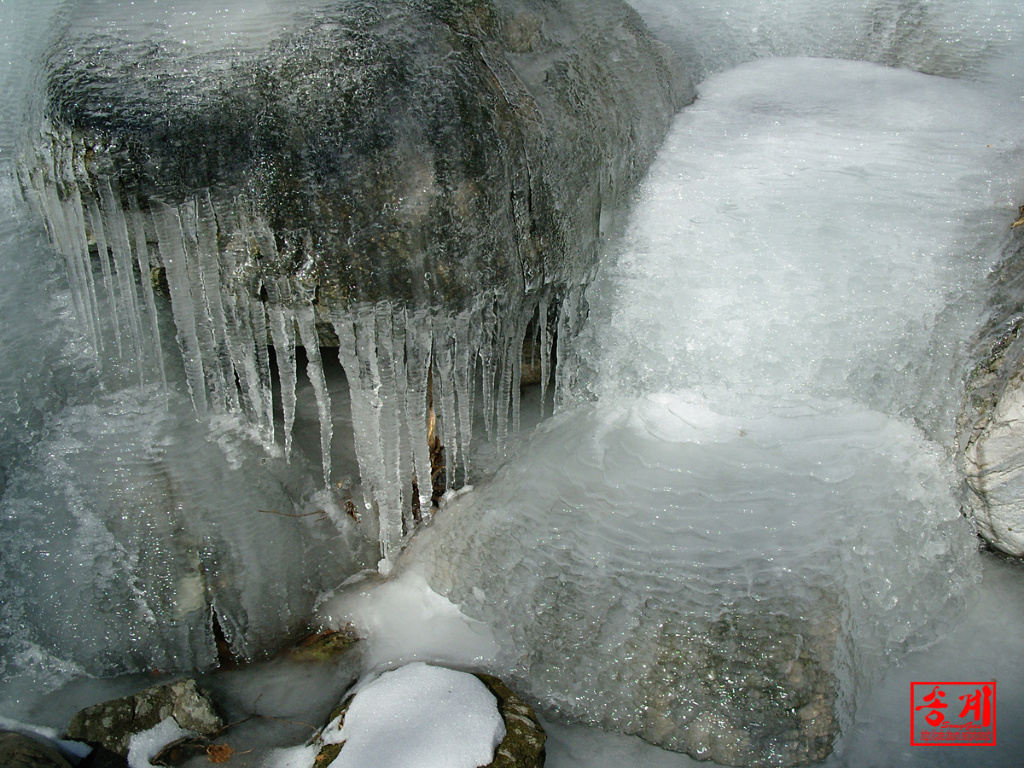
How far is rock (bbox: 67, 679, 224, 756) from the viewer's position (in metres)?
2.35

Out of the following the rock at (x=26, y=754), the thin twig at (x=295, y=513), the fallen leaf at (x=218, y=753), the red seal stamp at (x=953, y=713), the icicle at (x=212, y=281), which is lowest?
the red seal stamp at (x=953, y=713)

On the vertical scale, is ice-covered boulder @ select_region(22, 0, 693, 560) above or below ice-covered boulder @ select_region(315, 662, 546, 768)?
above

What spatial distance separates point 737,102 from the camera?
3486 mm

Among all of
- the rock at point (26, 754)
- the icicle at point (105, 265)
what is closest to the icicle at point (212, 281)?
the icicle at point (105, 265)

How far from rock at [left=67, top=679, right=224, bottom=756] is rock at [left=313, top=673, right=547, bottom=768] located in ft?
1.52

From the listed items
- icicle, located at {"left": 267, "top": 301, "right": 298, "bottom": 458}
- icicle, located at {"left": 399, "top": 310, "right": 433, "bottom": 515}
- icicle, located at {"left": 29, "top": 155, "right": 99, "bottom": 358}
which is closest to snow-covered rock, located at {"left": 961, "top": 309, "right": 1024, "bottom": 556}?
icicle, located at {"left": 399, "top": 310, "right": 433, "bottom": 515}

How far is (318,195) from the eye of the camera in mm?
2188

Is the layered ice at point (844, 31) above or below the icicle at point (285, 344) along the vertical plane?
above

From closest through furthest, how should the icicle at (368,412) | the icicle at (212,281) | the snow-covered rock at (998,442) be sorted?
the icicle at (212,281) < the icicle at (368,412) < the snow-covered rock at (998,442)

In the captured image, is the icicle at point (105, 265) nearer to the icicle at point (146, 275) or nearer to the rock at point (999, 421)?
the icicle at point (146, 275)

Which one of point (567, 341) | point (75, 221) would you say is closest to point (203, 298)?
point (75, 221)

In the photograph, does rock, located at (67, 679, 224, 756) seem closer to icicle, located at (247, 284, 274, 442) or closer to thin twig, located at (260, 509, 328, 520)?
thin twig, located at (260, 509, 328, 520)

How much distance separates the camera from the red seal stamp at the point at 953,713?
2.41m

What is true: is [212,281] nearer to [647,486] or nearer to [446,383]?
[446,383]
